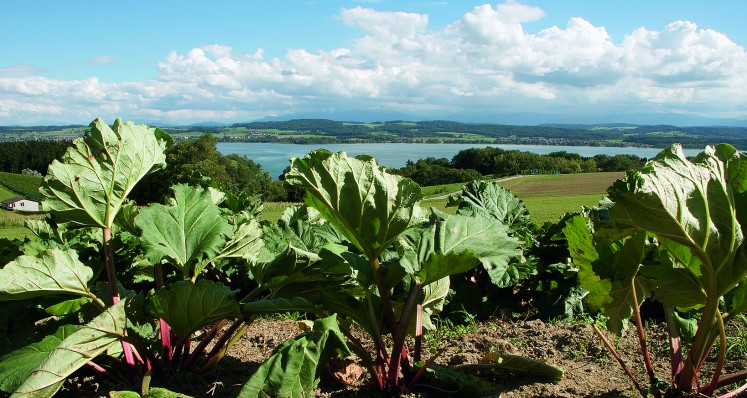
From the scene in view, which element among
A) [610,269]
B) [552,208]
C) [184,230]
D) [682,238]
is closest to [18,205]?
[552,208]

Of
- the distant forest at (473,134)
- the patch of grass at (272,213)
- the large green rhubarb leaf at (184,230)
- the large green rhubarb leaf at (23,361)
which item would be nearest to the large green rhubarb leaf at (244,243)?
the large green rhubarb leaf at (184,230)

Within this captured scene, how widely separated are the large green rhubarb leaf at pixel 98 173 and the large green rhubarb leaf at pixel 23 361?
67 cm

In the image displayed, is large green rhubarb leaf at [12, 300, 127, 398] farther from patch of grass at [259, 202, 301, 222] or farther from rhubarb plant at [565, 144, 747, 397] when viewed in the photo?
patch of grass at [259, 202, 301, 222]

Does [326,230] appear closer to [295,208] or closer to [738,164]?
[295,208]

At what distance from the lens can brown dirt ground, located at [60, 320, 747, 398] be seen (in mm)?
2961

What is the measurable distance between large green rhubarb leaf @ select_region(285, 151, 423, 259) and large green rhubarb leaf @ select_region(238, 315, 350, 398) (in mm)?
540

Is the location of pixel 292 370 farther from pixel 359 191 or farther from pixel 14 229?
pixel 14 229

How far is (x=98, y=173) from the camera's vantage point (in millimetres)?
3098

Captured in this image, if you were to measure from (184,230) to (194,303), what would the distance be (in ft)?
2.16

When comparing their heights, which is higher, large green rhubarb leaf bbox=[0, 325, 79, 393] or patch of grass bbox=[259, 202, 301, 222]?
large green rhubarb leaf bbox=[0, 325, 79, 393]

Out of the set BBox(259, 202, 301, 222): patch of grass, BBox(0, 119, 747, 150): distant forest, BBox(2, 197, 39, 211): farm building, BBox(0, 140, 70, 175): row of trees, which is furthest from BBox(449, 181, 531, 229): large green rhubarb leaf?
BBox(0, 119, 747, 150): distant forest

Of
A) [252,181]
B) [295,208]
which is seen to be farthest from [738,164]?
[252,181]

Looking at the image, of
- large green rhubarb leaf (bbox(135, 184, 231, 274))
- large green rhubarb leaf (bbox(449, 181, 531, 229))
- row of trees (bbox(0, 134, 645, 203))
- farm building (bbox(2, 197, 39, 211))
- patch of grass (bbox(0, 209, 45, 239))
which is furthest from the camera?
row of trees (bbox(0, 134, 645, 203))

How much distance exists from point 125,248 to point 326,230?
61.9 inches
